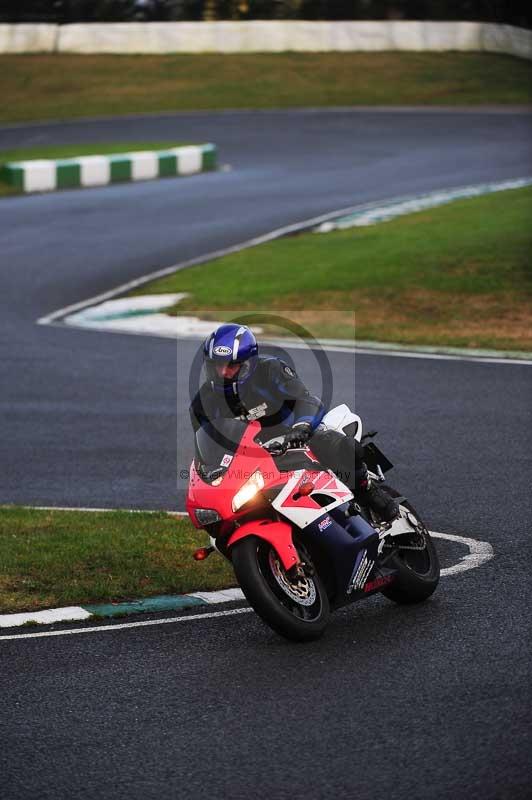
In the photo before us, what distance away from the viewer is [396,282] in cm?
1931

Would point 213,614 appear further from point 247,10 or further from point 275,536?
point 247,10

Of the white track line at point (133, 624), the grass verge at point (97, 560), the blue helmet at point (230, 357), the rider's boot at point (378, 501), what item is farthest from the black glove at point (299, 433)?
the grass verge at point (97, 560)

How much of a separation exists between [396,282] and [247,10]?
31529 millimetres

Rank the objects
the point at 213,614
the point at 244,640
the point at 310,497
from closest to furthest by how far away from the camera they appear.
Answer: the point at 310,497
the point at 244,640
the point at 213,614

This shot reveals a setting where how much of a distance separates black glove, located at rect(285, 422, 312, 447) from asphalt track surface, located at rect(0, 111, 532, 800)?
3.35 ft

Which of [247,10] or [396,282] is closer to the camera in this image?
[396,282]

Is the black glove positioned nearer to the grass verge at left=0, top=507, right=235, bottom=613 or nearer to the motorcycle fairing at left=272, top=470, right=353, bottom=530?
the motorcycle fairing at left=272, top=470, right=353, bottom=530

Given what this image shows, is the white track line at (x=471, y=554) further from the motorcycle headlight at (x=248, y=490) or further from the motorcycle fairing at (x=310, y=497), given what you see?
the motorcycle headlight at (x=248, y=490)

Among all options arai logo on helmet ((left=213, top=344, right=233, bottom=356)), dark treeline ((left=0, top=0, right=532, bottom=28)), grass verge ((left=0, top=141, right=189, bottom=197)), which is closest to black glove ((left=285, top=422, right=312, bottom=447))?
arai logo on helmet ((left=213, top=344, right=233, bottom=356))

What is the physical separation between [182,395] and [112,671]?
7.49 m

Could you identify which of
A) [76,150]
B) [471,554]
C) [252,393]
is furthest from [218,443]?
[76,150]

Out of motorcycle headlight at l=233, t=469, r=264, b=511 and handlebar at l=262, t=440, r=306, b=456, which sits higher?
handlebar at l=262, t=440, r=306, b=456

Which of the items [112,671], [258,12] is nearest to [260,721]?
[112,671]

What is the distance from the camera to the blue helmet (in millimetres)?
6848
